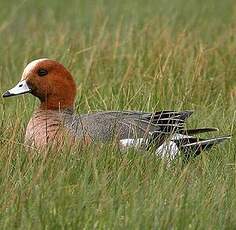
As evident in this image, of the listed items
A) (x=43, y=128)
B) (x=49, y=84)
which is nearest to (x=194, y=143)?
(x=43, y=128)

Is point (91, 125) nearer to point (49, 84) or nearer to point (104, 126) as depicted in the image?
point (104, 126)

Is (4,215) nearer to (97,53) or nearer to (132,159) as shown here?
(132,159)

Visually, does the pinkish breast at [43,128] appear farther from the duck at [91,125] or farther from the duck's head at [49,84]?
the duck's head at [49,84]

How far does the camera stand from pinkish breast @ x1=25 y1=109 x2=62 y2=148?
18.0 ft

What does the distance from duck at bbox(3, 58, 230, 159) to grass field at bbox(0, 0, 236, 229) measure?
5.2 inches

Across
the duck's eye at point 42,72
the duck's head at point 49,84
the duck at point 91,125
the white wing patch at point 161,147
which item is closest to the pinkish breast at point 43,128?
the duck at point 91,125

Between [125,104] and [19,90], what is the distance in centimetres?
84

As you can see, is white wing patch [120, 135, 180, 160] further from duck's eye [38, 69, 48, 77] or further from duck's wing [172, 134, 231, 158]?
duck's eye [38, 69, 48, 77]

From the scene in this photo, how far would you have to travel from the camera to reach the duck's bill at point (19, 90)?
19.3ft

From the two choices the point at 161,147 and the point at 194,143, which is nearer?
the point at 161,147

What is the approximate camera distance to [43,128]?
5.73 metres

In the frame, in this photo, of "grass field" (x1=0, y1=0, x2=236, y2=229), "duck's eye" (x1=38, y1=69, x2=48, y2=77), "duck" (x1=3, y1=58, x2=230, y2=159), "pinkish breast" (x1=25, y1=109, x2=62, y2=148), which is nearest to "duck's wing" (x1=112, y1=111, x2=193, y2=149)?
"duck" (x1=3, y1=58, x2=230, y2=159)

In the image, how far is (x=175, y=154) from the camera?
216 inches

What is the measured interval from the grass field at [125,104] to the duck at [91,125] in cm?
13
